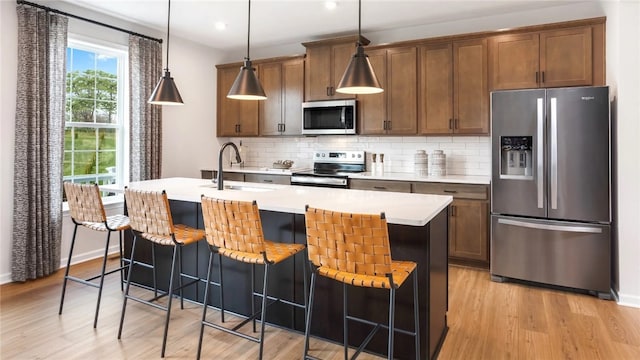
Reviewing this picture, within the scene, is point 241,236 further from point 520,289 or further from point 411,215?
point 520,289

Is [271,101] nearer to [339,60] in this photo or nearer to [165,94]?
[339,60]

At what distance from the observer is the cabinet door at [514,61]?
159 inches

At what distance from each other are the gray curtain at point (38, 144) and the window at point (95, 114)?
0.29 meters

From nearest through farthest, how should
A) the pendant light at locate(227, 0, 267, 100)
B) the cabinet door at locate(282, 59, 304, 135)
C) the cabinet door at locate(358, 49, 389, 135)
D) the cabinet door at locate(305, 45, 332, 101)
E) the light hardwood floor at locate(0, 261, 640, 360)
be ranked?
the light hardwood floor at locate(0, 261, 640, 360), the pendant light at locate(227, 0, 267, 100), the cabinet door at locate(358, 49, 389, 135), the cabinet door at locate(305, 45, 332, 101), the cabinet door at locate(282, 59, 304, 135)

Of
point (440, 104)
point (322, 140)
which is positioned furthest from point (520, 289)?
point (322, 140)

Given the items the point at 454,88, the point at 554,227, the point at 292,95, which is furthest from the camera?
the point at 292,95

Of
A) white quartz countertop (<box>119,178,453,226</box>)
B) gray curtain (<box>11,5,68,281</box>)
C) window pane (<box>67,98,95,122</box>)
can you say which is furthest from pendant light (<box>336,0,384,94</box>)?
window pane (<box>67,98,95,122</box>)

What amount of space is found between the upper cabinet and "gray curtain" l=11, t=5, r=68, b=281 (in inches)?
108

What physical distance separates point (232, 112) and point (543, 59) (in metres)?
4.10

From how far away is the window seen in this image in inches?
166

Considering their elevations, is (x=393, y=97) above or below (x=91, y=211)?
above

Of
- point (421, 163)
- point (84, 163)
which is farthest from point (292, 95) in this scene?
point (84, 163)

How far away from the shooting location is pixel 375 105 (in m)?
4.87

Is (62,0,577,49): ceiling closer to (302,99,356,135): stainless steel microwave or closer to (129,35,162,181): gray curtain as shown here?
(129,35,162,181): gray curtain
